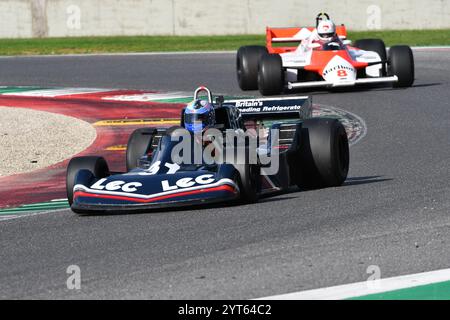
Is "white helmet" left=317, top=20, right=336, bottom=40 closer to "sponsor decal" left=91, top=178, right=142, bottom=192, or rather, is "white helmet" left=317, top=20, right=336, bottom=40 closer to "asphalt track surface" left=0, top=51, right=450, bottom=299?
"asphalt track surface" left=0, top=51, right=450, bottom=299

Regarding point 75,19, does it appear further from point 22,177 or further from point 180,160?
point 180,160

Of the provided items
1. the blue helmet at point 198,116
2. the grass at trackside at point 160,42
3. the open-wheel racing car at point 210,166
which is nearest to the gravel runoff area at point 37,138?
the open-wheel racing car at point 210,166

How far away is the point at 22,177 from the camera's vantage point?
1294 centimetres

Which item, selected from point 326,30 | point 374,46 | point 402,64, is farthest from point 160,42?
point 402,64

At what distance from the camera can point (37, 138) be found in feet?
52.9

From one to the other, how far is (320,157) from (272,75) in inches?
365

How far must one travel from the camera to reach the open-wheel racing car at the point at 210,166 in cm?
937

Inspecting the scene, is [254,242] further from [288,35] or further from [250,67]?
[288,35]

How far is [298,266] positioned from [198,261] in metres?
0.64

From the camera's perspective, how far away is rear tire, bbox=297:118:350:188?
10.7m

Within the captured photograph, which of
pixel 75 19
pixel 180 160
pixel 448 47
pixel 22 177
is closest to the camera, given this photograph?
pixel 180 160

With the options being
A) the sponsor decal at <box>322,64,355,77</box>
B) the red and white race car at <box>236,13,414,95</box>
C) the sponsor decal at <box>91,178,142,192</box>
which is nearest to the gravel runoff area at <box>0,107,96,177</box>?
the red and white race car at <box>236,13,414,95</box>
